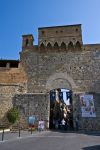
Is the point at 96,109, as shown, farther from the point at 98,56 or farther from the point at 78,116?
the point at 98,56

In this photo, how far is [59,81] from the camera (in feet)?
57.0

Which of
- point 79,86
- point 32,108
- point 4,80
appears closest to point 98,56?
point 79,86

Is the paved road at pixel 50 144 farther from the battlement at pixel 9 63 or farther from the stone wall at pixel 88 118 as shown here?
the battlement at pixel 9 63

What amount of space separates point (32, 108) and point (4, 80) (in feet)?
11.9

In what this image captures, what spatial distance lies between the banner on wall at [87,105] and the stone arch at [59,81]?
1844 millimetres

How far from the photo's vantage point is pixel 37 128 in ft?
49.1

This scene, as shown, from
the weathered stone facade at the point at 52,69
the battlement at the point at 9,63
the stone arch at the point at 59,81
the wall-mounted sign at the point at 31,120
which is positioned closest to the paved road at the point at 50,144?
the wall-mounted sign at the point at 31,120

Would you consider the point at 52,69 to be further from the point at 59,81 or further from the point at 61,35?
the point at 61,35

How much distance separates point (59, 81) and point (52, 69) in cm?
126

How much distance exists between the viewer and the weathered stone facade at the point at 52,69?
1625 centimetres

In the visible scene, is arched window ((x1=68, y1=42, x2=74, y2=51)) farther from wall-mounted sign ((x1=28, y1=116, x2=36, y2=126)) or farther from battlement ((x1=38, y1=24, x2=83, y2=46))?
wall-mounted sign ((x1=28, y1=116, x2=36, y2=126))

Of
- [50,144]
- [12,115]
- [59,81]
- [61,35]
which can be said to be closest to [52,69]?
[59,81]

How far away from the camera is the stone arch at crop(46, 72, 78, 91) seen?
1719 centimetres

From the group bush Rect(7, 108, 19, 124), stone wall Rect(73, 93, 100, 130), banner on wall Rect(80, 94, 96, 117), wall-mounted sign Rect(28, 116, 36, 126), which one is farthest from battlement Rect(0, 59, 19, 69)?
banner on wall Rect(80, 94, 96, 117)
